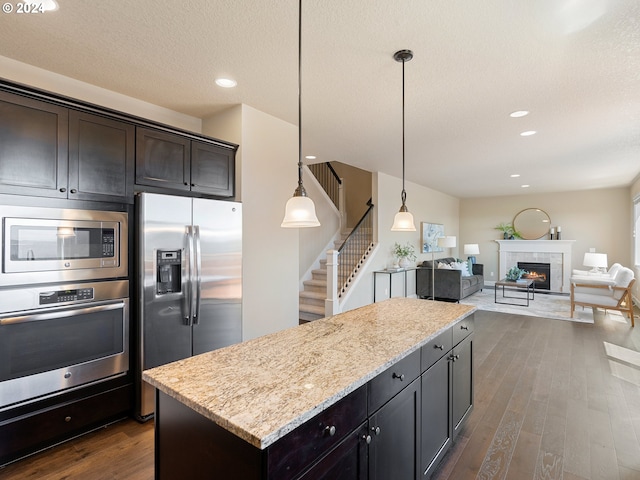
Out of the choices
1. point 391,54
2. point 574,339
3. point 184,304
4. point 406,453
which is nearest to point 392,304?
point 406,453

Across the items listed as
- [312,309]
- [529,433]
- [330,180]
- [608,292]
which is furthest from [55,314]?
[608,292]

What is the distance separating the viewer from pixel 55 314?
222 cm

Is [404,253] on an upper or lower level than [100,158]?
lower

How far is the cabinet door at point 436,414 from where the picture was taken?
5.98 ft

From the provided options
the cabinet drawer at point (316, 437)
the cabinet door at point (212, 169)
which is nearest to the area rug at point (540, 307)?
the cabinet door at point (212, 169)

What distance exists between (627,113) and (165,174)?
4.64 meters

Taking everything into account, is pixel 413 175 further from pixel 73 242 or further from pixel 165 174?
pixel 73 242

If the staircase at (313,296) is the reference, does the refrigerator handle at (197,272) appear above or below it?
above

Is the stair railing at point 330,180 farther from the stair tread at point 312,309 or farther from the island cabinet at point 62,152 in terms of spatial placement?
the island cabinet at point 62,152

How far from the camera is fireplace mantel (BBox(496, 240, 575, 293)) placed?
8.89 meters

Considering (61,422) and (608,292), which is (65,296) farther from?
(608,292)

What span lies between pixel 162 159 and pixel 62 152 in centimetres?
70

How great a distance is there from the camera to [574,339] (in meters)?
4.78
